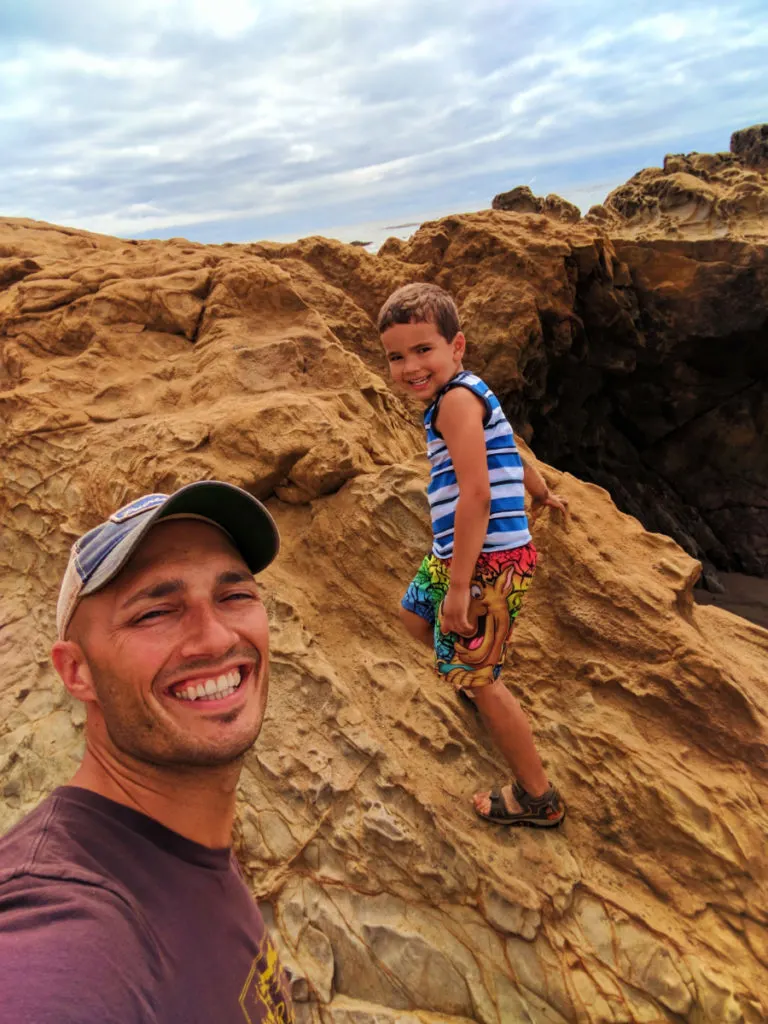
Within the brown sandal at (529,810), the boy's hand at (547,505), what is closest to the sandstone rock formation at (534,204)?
the boy's hand at (547,505)

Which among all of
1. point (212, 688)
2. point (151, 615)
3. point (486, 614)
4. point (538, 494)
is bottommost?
point (486, 614)

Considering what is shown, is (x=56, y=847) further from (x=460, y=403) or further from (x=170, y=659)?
(x=460, y=403)

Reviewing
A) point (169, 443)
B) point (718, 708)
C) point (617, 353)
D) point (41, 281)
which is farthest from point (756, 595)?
point (41, 281)

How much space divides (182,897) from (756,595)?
33.4ft

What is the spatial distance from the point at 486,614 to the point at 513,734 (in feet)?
1.66

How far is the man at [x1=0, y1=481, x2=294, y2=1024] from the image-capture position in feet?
3.01

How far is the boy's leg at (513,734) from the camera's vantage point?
7.73ft

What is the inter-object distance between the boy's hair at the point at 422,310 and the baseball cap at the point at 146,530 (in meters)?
1.05

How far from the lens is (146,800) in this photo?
1.15 meters

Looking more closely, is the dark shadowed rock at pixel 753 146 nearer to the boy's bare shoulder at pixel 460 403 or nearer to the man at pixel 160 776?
the boy's bare shoulder at pixel 460 403

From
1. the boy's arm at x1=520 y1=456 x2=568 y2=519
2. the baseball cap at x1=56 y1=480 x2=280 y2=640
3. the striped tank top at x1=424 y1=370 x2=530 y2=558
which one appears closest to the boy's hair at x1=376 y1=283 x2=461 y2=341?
the striped tank top at x1=424 y1=370 x2=530 y2=558

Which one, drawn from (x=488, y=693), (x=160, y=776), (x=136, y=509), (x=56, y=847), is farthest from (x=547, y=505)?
(x=56, y=847)

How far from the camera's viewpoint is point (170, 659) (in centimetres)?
117

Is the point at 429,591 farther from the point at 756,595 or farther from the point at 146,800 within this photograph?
the point at 756,595
